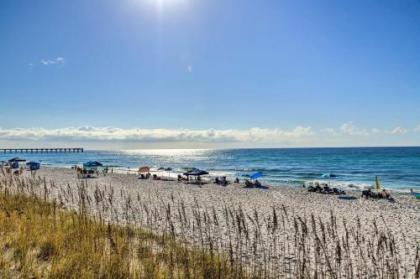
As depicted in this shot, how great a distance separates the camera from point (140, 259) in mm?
5965

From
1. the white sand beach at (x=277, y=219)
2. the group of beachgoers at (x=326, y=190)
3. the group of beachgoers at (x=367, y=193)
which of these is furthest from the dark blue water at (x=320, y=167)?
the white sand beach at (x=277, y=219)

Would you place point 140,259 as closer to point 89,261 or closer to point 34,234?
point 89,261

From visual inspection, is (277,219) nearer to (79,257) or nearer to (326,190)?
(79,257)

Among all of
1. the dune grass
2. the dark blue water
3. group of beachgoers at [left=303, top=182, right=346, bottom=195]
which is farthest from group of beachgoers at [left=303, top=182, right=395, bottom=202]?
the dune grass

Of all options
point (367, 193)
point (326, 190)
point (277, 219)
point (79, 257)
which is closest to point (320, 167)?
point (326, 190)

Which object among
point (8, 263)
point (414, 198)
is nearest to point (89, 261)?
point (8, 263)

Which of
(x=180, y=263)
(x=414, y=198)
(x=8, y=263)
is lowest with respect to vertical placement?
(x=414, y=198)

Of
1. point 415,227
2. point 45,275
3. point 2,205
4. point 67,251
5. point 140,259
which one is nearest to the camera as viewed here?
point 45,275

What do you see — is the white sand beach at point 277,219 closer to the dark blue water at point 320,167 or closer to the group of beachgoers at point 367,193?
the group of beachgoers at point 367,193

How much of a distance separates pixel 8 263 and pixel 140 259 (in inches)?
78.4

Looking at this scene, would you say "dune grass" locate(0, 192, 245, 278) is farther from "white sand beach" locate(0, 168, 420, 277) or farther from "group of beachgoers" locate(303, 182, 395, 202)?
"group of beachgoers" locate(303, 182, 395, 202)

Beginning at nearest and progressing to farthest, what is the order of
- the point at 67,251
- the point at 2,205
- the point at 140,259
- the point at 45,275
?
1. the point at 45,275
2. the point at 67,251
3. the point at 140,259
4. the point at 2,205

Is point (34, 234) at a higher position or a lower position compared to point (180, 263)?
higher

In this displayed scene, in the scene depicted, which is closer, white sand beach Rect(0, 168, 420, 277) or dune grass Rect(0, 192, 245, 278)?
dune grass Rect(0, 192, 245, 278)
